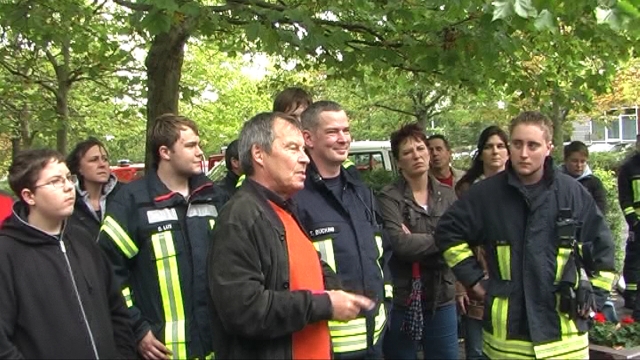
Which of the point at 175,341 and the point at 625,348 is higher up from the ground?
the point at 175,341

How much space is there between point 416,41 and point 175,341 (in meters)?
4.02

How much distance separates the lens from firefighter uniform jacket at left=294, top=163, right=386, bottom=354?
10.8ft

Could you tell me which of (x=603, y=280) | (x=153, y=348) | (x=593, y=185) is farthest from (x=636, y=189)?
(x=153, y=348)

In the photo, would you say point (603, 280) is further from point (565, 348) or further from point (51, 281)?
point (51, 281)

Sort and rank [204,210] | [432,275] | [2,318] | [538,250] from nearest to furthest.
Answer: [2,318] → [538,250] → [204,210] → [432,275]

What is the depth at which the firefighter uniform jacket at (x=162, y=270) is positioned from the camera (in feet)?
11.0

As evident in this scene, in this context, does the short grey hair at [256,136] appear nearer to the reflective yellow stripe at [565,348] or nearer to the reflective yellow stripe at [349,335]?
the reflective yellow stripe at [349,335]

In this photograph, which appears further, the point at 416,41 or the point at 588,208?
the point at 416,41

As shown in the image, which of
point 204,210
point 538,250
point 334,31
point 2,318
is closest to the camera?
point 2,318

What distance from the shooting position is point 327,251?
130 inches

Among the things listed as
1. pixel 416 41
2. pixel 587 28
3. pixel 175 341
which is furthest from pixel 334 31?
pixel 175 341

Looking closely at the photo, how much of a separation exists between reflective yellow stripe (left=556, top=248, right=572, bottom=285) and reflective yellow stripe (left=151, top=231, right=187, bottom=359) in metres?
1.81

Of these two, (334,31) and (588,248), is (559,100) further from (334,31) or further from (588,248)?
(588,248)

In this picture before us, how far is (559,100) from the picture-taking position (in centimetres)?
760
